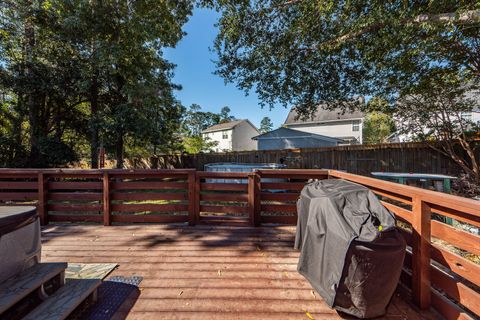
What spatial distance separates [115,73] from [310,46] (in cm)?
723

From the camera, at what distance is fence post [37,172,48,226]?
11.1 ft

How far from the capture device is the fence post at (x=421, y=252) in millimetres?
1633

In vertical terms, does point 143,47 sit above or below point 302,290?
above

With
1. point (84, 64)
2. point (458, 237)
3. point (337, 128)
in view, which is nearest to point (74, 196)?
point (458, 237)

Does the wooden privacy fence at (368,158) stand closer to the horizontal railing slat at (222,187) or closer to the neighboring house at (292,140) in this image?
the neighboring house at (292,140)

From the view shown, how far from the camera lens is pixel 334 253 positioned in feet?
5.16

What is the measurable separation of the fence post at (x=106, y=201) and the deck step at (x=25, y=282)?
1816mm

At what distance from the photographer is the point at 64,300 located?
5.10 ft

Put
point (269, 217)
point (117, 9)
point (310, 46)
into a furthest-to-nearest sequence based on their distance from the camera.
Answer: point (117, 9) < point (310, 46) < point (269, 217)

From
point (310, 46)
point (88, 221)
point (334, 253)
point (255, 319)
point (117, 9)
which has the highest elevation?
point (117, 9)

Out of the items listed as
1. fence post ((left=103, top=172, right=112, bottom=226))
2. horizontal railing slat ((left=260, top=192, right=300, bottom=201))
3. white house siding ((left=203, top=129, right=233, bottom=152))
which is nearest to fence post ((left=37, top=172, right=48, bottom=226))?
fence post ((left=103, top=172, right=112, bottom=226))

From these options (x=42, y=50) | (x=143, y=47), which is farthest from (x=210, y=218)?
(x=42, y=50)

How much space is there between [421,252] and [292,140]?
1459 centimetres

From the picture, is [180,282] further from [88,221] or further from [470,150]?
[470,150]
